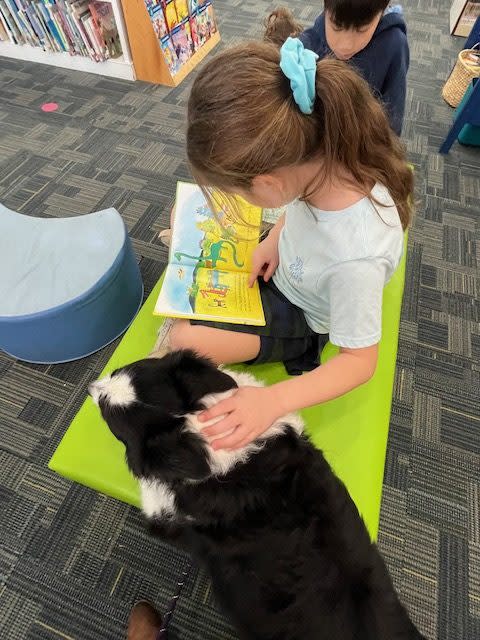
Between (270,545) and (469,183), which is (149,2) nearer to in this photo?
(469,183)

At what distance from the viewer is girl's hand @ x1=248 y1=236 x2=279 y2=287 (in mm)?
1232

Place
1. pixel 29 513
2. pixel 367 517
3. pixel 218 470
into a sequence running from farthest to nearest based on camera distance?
pixel 29 513, pixel 367 517, pixel 218 470

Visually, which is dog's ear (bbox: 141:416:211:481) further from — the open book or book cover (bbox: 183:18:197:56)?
book cover (bbox: 183:18:197:56)

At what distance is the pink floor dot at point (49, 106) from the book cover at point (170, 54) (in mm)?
849

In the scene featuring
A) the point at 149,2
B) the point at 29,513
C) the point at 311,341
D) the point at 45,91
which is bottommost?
the point at 29,513

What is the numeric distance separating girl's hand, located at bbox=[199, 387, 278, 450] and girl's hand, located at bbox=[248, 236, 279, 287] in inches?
19.0

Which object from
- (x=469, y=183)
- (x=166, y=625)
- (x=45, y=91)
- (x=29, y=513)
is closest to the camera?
(x=166, y=625)

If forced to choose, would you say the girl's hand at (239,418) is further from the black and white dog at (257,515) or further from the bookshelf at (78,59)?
the bookshelf at (78,59)

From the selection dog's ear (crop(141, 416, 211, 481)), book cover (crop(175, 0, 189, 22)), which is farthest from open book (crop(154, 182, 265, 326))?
book cover (crop(175, 0, 189, 22))

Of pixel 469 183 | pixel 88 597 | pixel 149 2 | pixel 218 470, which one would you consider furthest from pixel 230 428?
pixel 149 2

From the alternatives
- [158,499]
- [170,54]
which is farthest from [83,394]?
[170,54]

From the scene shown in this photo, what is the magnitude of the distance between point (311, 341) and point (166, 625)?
3.03ft

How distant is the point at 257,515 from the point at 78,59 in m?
3.51

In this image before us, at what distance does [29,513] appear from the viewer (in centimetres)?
136
